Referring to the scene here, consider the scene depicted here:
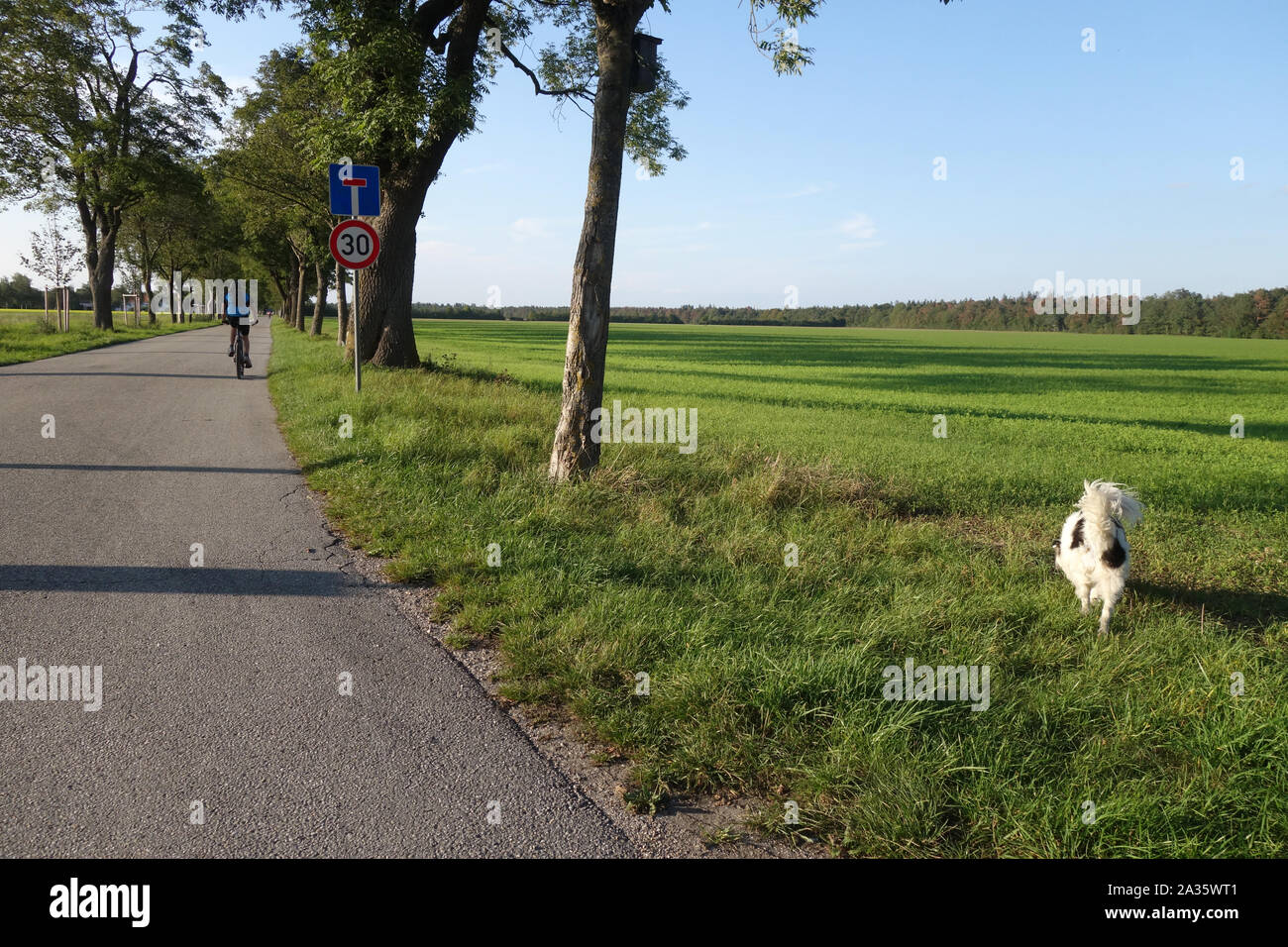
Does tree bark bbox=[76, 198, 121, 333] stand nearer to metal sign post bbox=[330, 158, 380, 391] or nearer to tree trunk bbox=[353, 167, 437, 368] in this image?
tree trunk bbox=[353, 167, 437, 368]

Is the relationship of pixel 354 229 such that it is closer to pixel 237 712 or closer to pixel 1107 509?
pixel 237 712

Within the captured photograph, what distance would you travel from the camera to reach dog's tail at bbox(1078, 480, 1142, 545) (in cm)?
483

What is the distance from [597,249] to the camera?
Answer: 299 inches

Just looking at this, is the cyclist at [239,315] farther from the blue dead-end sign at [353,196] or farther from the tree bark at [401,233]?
the blue dead-end sign at [353,196]

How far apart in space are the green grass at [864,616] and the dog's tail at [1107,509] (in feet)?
1.99

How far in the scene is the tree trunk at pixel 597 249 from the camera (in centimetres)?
743

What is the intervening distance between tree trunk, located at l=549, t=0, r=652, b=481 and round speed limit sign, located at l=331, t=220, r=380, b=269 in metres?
5.13

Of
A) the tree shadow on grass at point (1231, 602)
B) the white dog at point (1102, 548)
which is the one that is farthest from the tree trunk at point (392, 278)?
the tree shadow on grass at point (1231, 602)

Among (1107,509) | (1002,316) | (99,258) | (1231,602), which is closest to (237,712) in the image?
(1107,509)

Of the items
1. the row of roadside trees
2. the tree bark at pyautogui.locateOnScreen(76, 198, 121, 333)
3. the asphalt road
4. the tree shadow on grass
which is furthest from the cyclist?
the tree bark at pyautogui.locateOnScreen(76, 198, 121, 333)

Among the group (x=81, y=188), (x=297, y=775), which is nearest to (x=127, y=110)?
(x=81, y=188)

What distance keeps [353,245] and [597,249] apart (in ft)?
18.3

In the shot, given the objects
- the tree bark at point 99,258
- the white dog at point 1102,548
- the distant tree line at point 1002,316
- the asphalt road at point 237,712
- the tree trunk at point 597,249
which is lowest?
the asphalt road at point 237,712
